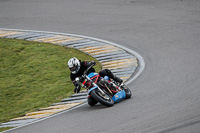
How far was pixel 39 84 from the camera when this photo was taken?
13.0 m

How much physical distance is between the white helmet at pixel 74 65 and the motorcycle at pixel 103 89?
Result: 27cm

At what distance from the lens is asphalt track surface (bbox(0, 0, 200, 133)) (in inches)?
312

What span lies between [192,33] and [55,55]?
5838 millimetres

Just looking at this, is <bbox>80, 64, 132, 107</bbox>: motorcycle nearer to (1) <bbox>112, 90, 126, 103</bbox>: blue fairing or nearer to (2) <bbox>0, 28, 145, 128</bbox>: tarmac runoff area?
(1) <bbox>112, 90, 126, 103</bbox>: blue fairing

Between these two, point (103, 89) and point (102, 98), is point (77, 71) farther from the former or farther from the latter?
point (102, 98)

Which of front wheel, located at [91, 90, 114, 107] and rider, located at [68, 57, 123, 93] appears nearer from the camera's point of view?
front wheel, located at [91, 90, 114, 107]

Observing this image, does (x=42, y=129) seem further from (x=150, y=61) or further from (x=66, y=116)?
(x=150, y=61)

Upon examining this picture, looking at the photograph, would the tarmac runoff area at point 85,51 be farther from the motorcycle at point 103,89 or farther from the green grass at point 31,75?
the motorcycle at point 103,89

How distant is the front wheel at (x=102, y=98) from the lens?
927 cm

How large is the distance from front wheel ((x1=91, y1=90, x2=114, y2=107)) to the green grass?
2.40 meters

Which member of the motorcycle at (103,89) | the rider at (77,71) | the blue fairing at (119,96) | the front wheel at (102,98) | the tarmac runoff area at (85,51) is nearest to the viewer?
the front wheel at (102,98)

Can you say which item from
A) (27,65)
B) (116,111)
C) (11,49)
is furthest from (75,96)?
(11,49)

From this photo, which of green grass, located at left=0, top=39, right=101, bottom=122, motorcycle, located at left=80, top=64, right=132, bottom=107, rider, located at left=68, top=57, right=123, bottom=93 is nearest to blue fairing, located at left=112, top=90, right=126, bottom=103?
motorcycle, located at left=80, top=64, right=132, bottom=107

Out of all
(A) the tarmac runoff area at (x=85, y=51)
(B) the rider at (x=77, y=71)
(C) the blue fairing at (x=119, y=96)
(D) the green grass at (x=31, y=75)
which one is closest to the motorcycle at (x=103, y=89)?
(C) the blue fairing at (x=119, y=96)
